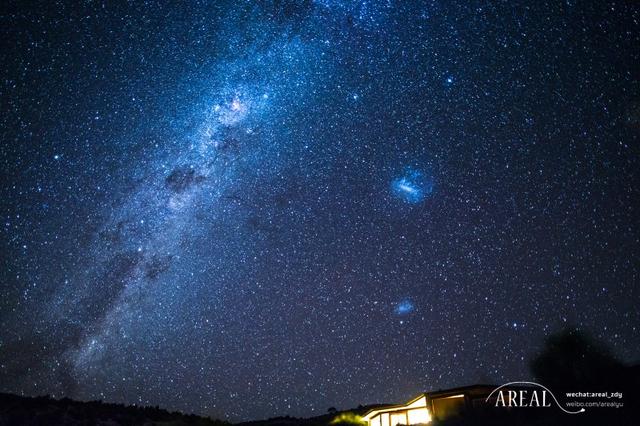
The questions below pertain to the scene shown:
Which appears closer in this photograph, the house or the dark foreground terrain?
the house

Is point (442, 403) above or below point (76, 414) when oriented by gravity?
above

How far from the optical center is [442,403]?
1986cm

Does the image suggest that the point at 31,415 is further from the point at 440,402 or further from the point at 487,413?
the point at 487,413

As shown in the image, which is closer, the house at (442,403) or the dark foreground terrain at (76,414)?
the house at (442,403)

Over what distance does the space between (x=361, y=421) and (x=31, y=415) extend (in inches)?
804

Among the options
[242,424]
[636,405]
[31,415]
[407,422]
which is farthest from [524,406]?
[242,424]

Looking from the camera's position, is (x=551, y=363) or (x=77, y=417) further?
(x=551, y=363)

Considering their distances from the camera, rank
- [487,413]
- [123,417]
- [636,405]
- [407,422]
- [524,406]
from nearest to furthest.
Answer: [636,405] → [524,406] → [487,413] → [407,422] → [123,417]

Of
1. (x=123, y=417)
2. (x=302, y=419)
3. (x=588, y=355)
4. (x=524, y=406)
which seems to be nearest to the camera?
(x=524, y=406)

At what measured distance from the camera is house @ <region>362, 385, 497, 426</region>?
1898 cm

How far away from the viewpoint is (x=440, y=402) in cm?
1994

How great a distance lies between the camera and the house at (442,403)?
19.0m

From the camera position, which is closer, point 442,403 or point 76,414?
point 442,403

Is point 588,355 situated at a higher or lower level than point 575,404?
higher
